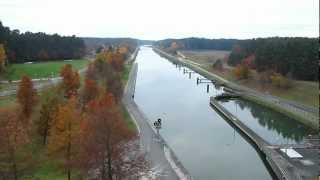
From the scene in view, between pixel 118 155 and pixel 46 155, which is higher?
pixel 118 155

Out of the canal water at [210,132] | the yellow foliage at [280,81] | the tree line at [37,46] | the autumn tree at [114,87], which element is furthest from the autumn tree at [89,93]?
the tree line at [37,46]

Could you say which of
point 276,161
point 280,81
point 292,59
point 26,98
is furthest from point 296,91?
point 26,98

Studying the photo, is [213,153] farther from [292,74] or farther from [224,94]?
[292,74]

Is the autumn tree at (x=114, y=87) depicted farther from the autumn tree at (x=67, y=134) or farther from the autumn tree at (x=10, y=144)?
the autumn tree at (x=10, y=144)

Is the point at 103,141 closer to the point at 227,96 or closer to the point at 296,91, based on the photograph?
the point at 296,91

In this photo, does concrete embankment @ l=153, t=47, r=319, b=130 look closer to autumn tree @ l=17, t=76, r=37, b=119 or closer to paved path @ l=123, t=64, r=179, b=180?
paved path @ l=123, t=64, r=179, b=180

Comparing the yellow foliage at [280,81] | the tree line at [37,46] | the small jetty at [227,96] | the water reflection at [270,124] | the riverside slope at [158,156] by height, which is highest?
the tree line at [37,46]

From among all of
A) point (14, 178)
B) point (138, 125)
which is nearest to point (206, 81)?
point (138, 125)
